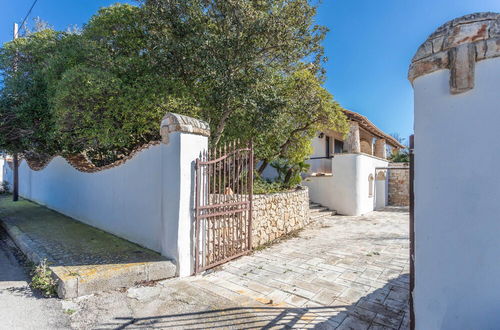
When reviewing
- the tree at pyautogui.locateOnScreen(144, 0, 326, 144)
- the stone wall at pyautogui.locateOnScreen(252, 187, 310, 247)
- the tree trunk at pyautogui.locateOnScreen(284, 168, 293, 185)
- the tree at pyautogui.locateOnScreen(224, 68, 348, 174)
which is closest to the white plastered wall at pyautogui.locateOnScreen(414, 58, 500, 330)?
the stone wall at pyautogui.locateOnScreen(252, 187, 310, 247)

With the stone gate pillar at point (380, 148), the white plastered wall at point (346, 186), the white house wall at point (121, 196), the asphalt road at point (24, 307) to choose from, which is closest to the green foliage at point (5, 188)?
the white house wall at point (121, 196)

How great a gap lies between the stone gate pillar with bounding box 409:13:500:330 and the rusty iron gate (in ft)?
11.6

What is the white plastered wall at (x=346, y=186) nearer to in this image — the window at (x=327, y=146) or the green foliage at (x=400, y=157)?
the window at (x=327, y=146)

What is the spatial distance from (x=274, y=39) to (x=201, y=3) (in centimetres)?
208

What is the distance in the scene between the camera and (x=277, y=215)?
8.14 metres

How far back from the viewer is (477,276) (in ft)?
6.50

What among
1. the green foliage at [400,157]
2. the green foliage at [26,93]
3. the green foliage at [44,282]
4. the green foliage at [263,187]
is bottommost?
the green foliage at [44,282]

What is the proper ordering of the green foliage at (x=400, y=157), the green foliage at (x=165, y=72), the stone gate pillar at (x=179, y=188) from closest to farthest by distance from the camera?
the stone gate pillar at (x=179, y=188) → the green foliage at (x=165, y=72) → the green foliage at (x=400, y=157)

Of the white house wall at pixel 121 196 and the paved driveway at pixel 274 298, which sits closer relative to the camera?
the paved driveway at pixel 274 298

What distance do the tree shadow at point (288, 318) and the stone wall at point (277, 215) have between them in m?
3.32

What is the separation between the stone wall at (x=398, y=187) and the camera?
16344 millimetres

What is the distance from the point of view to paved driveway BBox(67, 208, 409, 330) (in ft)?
10.9

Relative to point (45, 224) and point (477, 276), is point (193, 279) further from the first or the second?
point (45, 224)

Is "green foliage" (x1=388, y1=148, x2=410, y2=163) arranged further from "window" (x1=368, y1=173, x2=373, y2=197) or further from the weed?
the weed
